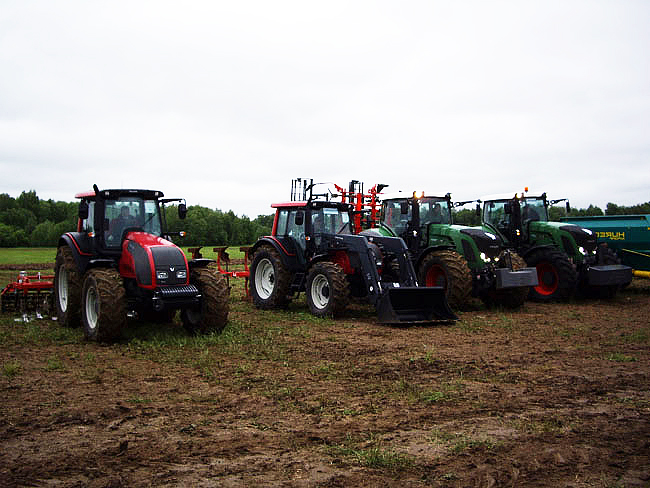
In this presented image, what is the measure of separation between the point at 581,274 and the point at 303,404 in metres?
10.0

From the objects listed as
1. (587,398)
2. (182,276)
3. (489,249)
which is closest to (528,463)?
(587,398)

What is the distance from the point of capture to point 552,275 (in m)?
13.4

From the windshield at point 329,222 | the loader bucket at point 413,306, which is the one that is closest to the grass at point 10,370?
the loader bucket at point 413,306

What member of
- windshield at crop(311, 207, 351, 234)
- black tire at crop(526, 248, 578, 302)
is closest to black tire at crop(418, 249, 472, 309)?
windshield at crop(311, 207, 351, 234)

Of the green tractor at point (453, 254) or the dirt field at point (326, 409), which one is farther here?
the green tractor at point (453, 254)

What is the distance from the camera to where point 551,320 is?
424 inches

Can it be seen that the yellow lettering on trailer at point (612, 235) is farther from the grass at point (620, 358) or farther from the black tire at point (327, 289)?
the grass at point (620, 358)

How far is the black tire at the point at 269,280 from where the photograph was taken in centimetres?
1198

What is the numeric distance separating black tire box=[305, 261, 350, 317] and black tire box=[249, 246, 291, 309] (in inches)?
30.9

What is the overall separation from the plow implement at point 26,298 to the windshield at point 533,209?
10436 millimetres

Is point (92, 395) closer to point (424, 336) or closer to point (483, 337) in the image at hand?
point (424, 336)

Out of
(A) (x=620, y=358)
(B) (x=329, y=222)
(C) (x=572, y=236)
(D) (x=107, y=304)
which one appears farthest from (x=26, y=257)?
(A) (x=620, y=358)

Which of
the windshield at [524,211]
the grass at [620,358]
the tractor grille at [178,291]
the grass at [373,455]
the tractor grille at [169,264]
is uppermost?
the windshield at [524,211]

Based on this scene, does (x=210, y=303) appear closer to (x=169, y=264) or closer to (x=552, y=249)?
(x=169, y=264)
